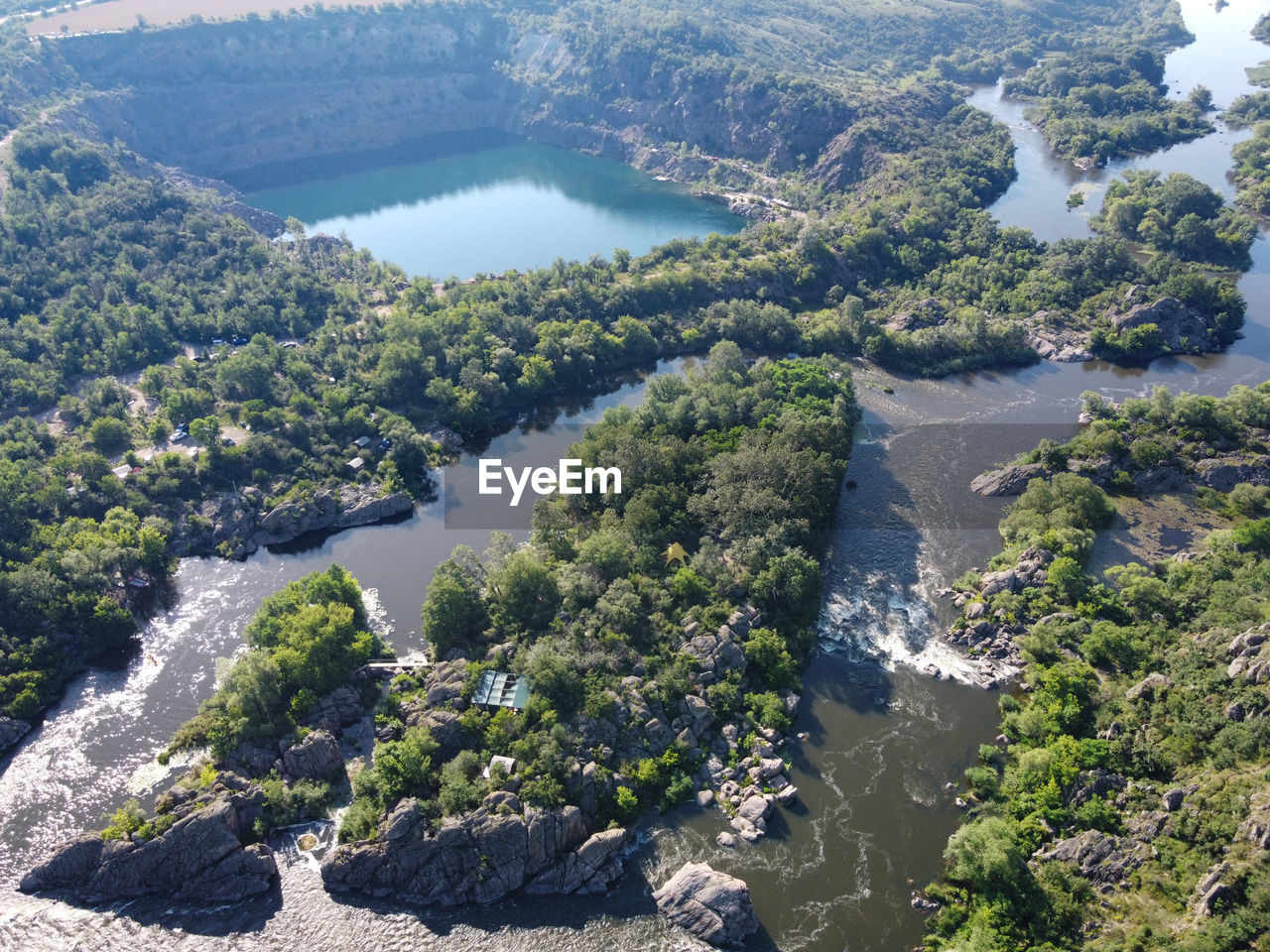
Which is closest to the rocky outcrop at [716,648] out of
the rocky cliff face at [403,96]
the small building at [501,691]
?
the small building at [501,691]

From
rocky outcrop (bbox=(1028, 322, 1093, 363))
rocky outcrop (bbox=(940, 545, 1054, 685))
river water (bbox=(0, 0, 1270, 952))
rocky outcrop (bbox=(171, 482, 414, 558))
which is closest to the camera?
A: river water (bbox=(0, 0, 1270, 952))

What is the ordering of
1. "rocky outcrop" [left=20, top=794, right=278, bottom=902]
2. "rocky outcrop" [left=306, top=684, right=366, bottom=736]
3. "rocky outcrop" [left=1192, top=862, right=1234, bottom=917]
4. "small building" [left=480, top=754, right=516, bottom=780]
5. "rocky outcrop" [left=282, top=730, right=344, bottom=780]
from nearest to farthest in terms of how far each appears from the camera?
1. "rocky outcrop" [left=1192, top=862, right=1234, bottom=917]
2. "rocky outcrop" [left=20, top=794, right=278, bottom=902]
3. "small building" [left=480, top=754, right=516, bottom=780]
4. "rocky outcrop" [left=282, top=730, right=344, bottom=780]
5. "rocky outcrop" [left=306, top=684, right=366, bottom=736]

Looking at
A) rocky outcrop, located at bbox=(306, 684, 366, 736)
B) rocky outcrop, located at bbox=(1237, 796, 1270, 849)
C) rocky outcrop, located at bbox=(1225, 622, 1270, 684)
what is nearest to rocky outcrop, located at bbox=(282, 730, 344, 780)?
rocky outcrop, located at bbox=(306, 684, 366, 736)

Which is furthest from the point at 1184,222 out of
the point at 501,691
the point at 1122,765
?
the point at 501,691

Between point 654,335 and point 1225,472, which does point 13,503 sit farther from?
point 1225,472

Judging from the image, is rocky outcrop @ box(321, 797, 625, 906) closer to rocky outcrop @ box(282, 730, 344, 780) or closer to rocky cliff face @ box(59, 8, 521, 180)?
rocky outcrop @ box(282, 730, 344, 780)

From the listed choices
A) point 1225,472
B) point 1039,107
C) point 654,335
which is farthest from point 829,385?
point 1039,107

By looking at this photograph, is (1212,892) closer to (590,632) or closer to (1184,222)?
(590,632)
